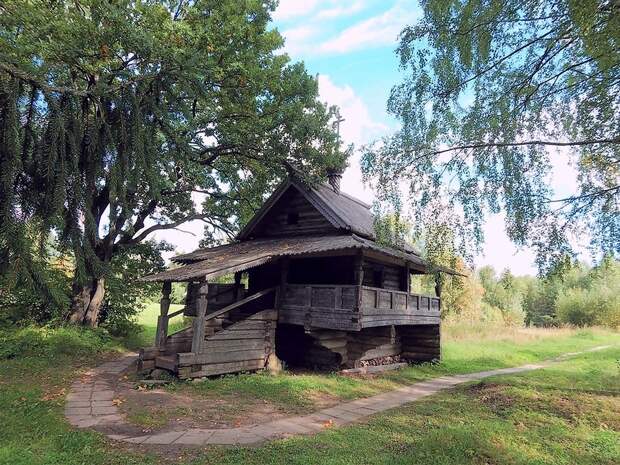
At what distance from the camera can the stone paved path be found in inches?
252

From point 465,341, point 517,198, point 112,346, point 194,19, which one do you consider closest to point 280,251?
point 517,198

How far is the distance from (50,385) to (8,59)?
32.0ft

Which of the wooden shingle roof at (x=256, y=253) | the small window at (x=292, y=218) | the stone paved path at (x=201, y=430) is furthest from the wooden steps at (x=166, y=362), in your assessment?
the small window at (x=292, y=218)

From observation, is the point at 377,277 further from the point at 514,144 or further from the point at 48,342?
the point at 48,342

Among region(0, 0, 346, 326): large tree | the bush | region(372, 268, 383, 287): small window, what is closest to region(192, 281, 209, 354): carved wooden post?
region(0, 0, 346, 326): large tree

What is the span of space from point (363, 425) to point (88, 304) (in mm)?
13536

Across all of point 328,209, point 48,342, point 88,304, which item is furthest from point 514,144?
point 88,304

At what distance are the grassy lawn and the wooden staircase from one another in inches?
19.9

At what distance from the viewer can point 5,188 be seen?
2.36 meters

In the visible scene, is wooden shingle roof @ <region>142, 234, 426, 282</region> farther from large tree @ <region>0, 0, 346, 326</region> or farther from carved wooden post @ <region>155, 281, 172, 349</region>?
large tree @ <region>0, 0, 346, 326</region>

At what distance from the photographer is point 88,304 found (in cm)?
1616

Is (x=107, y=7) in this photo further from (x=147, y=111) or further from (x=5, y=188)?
(x=5, y=188)

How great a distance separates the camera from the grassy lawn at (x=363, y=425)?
555 centimetres

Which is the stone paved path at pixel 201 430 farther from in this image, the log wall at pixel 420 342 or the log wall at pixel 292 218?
Result: the log wall at pixel 292 218
